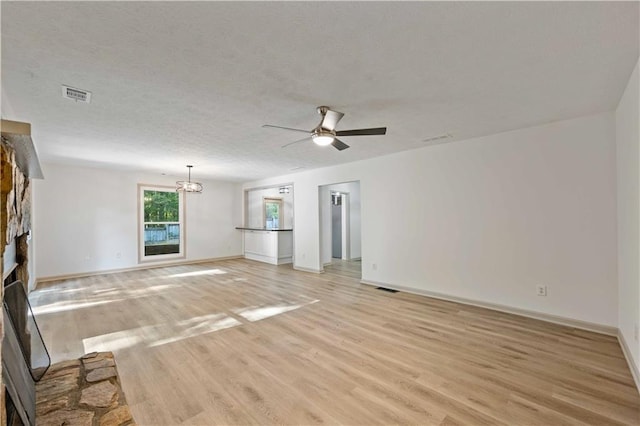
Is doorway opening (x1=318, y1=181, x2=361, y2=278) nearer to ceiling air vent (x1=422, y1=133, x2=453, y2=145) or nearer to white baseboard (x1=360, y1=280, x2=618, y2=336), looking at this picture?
white baseboard (x1=360, y1=280, x2=618, y2=336)

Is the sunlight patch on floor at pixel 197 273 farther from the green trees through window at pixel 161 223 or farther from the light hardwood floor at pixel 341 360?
the light hardwood floor at pixel 341 360

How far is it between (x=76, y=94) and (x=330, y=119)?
228 centimetres

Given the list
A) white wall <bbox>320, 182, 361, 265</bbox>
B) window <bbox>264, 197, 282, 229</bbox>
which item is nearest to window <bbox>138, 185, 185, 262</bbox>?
window <bbox>264, 197, 282, 229</bbox>

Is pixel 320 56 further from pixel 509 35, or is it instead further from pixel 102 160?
pixel 102 160

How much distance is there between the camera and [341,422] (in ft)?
5.88

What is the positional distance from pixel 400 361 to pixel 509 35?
261cm

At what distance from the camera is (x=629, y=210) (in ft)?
8.20

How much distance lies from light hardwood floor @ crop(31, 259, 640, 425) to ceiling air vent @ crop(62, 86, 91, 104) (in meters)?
2.42

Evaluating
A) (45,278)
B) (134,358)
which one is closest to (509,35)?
(134,358)

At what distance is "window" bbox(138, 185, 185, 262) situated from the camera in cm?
721

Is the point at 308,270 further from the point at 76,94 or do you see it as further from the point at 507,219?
the point at 76,94

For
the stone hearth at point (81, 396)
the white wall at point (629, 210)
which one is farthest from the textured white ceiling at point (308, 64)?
the stone hearth at point (81, 396)

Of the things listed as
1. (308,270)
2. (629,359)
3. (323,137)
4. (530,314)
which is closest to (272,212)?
(308,270)

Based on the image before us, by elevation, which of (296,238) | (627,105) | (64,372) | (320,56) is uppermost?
(320,56)
